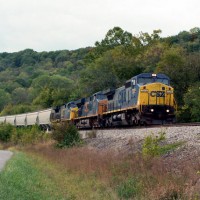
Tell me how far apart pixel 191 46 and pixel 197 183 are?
7276 centimetres

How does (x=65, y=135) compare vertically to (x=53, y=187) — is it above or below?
above

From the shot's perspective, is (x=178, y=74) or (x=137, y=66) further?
(x=137, y=66)

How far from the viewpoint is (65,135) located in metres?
29.3

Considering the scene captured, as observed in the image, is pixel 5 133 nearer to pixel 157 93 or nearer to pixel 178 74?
pixel 178 74

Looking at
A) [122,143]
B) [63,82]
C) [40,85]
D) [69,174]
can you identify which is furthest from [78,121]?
[40,85]

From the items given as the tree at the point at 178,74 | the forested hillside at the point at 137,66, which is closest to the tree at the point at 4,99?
the forested hillside at the point at 137,66

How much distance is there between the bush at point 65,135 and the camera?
1140 inches

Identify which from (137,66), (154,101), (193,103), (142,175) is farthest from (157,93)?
(137,66)

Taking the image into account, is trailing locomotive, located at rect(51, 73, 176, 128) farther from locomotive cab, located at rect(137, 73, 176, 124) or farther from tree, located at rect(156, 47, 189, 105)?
tree, located at rect(156, 47, 189, 105)

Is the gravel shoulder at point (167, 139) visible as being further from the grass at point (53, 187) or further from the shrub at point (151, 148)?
the grass at point (53, 187)

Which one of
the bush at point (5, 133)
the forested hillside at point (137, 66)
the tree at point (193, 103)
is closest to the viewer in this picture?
the tree at point (193, 103)

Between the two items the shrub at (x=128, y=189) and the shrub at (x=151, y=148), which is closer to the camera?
the shrub at (x=128, y=189)

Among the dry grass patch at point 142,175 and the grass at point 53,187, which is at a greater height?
the dry grass patch at point 142,175

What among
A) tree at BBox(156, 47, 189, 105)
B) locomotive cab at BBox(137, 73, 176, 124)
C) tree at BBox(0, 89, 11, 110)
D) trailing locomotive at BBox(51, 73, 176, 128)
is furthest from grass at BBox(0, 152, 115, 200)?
tree at BBox(0, 89, 11, 110)
